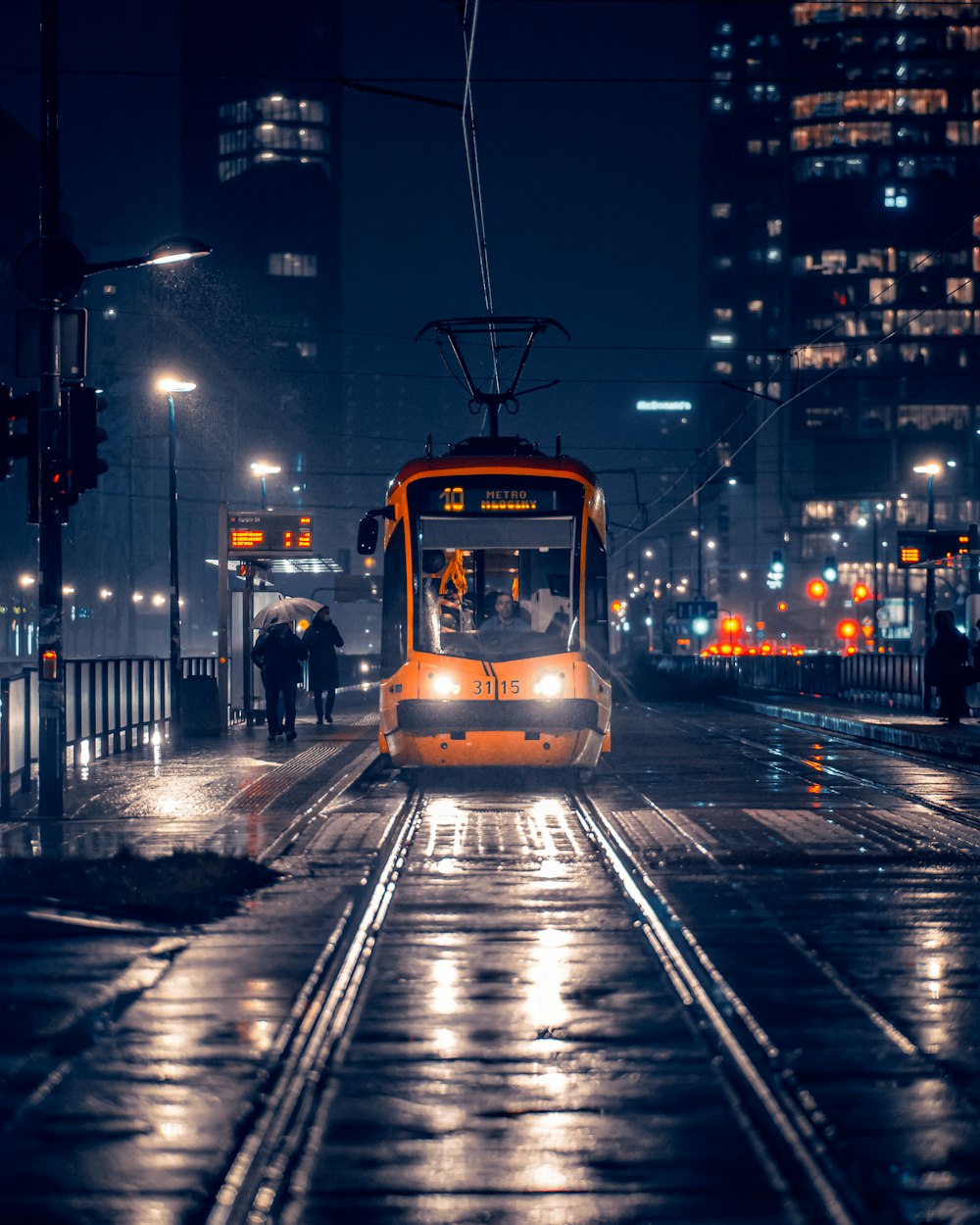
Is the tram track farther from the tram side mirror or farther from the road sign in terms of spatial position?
the road sign

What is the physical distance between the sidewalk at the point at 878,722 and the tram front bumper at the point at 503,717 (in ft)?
22.8

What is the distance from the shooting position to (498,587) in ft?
63.2

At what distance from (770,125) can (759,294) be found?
55.5 feet

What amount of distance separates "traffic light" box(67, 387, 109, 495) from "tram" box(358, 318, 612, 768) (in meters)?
3.91

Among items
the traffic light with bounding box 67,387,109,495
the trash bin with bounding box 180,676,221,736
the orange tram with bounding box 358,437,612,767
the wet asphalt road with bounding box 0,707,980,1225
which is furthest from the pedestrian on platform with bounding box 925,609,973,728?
the traffic light with bounding box 67,387,109,495

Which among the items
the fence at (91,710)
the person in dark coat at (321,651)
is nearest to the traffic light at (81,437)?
the fence at (91,710)

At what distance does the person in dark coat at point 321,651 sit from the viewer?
93.5 feet

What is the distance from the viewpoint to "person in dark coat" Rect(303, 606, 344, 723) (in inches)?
1123

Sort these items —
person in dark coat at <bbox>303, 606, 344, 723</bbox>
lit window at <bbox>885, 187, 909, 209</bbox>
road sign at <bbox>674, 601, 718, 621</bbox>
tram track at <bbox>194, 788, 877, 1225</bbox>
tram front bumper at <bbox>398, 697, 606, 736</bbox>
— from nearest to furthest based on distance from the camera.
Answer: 1. tram track at <bbox>194, 788, 877, 1225</bbox>
2. tram front bumper at <bbox>398, 697, 606, 736</bbox>
3. person in dark coat at <bbox>303, 606, 344, 723</bbox>
4. road sign at <bbox>674, 601, 718, 621</bbox>
5. lit window at <bbox>885, 187, 909, 209</bbox>

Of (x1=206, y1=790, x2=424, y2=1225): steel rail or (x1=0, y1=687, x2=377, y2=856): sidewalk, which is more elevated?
(x1=0, y1=687, x2=377, y2=856): sidewalk

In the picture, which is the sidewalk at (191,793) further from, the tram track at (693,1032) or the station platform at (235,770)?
the tram track at (693,1032)

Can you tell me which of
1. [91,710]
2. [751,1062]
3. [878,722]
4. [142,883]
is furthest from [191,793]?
[878,722]

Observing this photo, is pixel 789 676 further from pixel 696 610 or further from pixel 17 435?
pixel 17 435

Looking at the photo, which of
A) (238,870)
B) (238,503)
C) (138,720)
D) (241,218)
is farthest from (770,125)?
(238,870)
